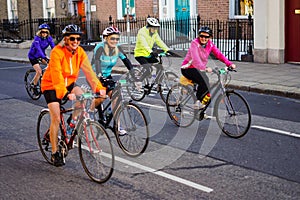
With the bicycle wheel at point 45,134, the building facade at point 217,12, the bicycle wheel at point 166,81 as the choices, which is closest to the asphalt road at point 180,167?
the bicycle wheel at point 45,134

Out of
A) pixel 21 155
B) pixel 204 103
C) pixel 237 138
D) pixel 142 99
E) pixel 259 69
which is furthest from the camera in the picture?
pixel 259 69

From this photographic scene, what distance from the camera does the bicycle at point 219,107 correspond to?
7.82 m

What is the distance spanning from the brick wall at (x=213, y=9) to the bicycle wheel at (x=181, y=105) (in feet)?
41.7

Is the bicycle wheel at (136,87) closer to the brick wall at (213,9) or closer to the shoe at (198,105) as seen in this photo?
the shoe at (198,105)

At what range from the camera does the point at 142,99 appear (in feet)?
37.0

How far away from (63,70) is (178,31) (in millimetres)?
14979

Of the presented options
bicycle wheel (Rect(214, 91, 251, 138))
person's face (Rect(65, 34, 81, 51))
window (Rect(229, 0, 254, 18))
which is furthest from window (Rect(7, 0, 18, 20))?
person's face (Rect(65, 34, 81, 51))

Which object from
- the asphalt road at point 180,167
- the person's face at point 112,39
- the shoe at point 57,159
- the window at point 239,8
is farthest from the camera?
the window at point 239,8

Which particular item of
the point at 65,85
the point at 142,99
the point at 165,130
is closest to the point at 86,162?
the point at 65,85

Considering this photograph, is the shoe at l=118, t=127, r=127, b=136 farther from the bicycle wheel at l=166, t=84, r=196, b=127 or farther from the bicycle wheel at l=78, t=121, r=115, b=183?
the bicycle wheel at l=166, t=84, r=196, b=127

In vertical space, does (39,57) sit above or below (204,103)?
above

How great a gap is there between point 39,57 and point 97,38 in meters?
14.1

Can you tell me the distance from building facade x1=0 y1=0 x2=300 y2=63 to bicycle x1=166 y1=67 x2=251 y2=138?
781cm

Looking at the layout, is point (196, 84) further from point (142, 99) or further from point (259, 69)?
point (259, 69)
